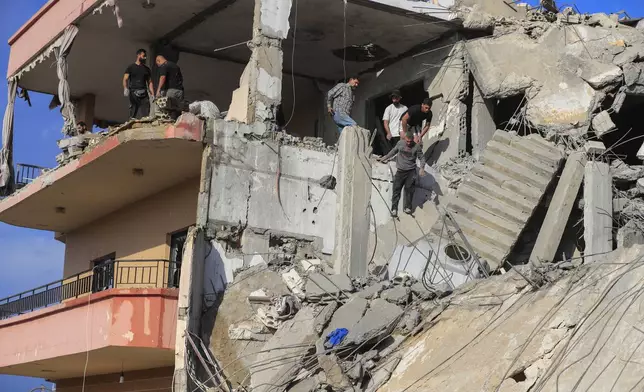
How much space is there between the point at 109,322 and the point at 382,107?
8462 millimetres

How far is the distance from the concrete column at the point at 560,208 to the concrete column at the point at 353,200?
271 centimetres

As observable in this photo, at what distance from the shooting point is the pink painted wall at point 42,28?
64.0ft

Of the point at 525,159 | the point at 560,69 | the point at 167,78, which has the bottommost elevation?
the point at 525,159

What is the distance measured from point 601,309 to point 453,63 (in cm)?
961

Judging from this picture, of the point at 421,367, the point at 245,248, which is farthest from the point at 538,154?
the point at 421,367

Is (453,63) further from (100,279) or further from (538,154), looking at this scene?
(100,279)

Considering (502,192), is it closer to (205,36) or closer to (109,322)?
(109,322)

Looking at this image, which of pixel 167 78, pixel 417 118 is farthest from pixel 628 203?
Answer: pixel 167 78

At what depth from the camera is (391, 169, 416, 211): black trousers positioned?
17.1m

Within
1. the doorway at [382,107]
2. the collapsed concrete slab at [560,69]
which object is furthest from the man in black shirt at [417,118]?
the doorway at [382,107]

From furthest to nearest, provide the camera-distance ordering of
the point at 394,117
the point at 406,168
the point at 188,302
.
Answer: the point at 394,117 → the point at 406,168 → the point at 188,302

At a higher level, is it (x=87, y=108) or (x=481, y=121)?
(x=87, y=108)

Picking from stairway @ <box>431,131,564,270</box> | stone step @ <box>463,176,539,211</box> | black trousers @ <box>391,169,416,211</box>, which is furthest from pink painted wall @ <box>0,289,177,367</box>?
stone step @ <box>463,176,539,211</box>

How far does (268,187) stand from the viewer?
16609 millimetres
